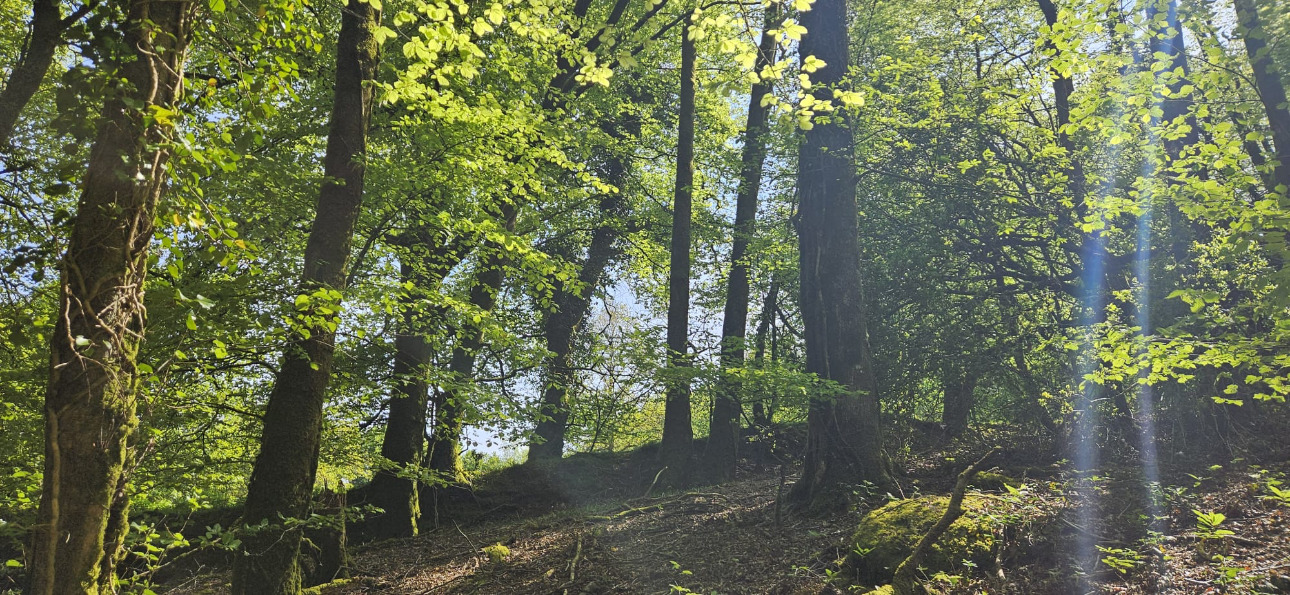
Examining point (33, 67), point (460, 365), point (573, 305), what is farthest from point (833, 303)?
point (573, 305)

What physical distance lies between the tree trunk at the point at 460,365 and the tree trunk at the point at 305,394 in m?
3.47

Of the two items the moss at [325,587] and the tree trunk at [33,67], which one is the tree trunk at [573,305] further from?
the tree trunk at [33,67]

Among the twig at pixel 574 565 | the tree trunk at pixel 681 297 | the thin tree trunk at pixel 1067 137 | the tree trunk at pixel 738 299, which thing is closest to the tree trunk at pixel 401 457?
the twig at pixel 574 565

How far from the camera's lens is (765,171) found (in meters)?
17.1

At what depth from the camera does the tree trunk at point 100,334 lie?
2580 mm

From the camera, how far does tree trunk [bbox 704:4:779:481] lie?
517 inches

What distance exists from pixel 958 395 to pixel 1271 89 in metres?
7.00

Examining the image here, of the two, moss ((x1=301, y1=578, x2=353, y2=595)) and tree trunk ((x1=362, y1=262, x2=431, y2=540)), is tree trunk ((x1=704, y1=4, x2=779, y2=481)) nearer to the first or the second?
tree trunk ((x1=362, y1=262, x2=431, y2=540))

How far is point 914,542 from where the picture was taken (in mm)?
5855

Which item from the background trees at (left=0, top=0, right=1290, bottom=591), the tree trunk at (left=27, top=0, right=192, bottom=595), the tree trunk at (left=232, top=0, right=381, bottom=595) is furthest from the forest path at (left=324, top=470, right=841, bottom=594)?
the tree trunk at (left=27, top=0, right=192, bottom=595)

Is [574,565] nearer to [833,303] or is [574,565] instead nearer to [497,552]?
[497,552]

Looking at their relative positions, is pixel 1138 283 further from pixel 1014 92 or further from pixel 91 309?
pixel 91 309

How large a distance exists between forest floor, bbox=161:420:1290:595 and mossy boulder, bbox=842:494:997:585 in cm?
13

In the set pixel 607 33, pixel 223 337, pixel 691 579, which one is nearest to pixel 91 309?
pixel 223 337
